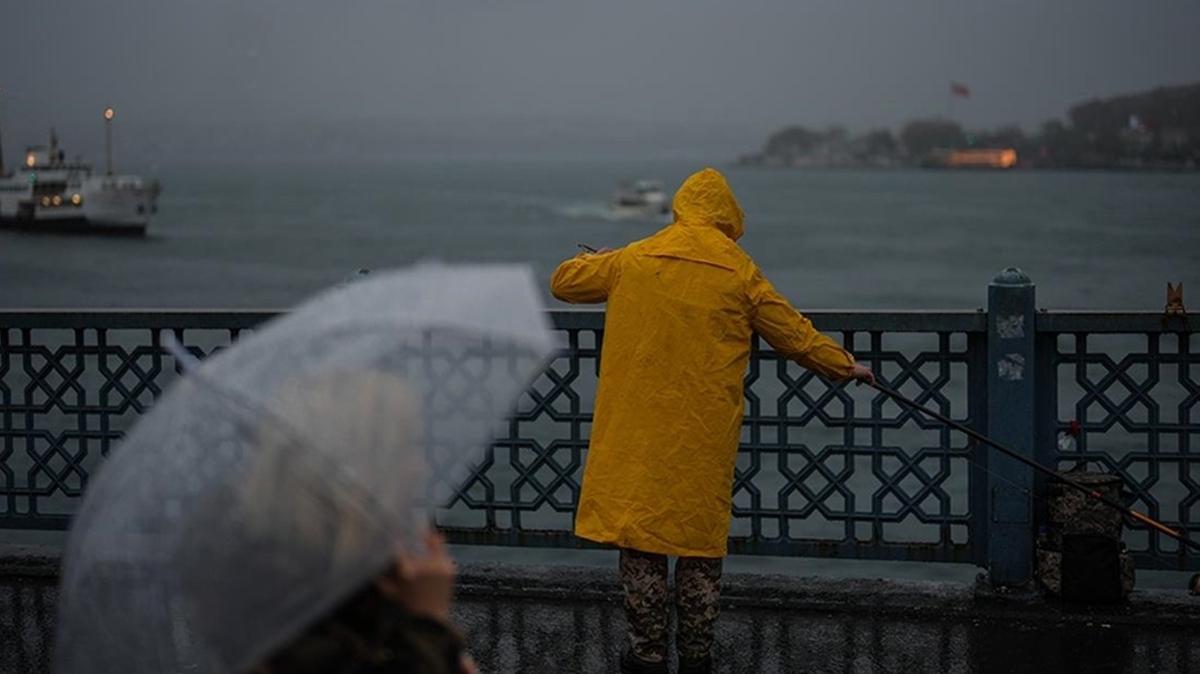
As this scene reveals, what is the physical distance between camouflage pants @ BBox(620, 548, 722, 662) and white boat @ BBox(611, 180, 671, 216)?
141 m

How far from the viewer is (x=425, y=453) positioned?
2648 millimetres

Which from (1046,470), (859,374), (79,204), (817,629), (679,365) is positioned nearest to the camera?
(679,365)

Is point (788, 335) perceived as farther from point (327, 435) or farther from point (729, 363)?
point (327, 435)

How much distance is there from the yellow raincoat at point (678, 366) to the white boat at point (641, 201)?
463 ft

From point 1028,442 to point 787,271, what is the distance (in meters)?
89.0

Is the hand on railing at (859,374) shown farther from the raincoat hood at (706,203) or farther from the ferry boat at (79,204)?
the ferry boat at (79,204)

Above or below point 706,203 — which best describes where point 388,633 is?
below

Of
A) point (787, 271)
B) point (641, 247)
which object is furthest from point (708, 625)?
point (787, 271)

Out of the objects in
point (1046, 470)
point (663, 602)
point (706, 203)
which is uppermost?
point (706, 203)

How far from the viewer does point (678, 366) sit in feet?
18.5

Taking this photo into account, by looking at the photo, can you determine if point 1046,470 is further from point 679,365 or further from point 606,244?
point 606,244

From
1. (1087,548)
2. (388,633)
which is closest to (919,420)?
(1087,548)

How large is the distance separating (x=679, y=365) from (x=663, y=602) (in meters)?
0.86

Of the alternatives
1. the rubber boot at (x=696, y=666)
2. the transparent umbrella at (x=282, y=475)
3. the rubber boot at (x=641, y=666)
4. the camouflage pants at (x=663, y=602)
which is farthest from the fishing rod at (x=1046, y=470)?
the transparent umbrella at (x=282, y=475)
